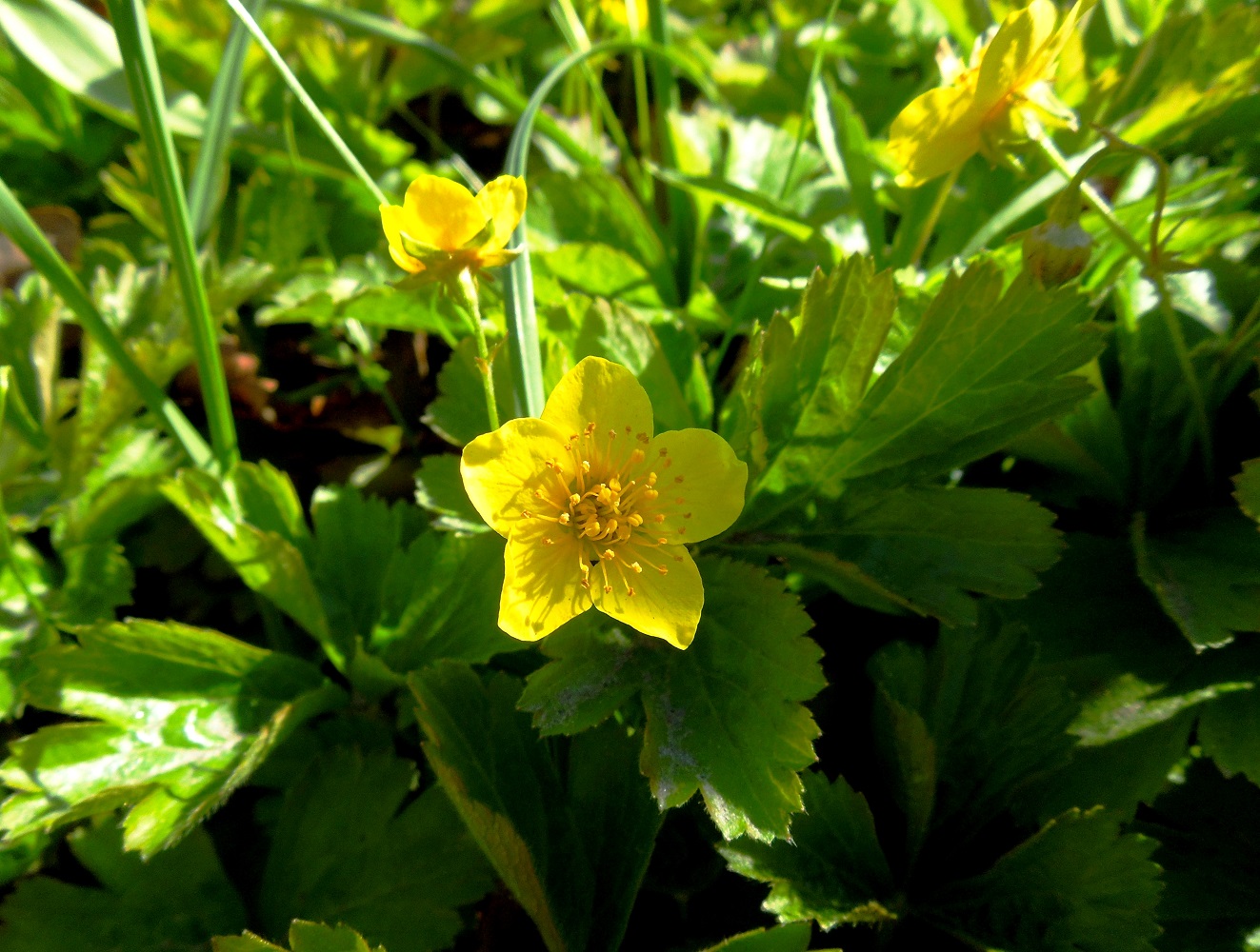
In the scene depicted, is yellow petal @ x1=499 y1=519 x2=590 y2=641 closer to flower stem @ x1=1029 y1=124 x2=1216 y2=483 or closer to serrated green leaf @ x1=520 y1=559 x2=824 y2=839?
serrated green leaf @ x1=520 y1=559 x2=824 y2=839

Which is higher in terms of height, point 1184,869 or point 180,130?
point 180,130

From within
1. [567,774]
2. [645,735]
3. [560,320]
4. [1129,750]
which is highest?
[560,320]

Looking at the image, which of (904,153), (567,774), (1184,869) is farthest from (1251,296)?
(567,774)

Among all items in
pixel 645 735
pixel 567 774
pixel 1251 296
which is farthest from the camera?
pixel 1251 296

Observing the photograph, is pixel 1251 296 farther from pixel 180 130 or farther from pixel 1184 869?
pixel 180 130

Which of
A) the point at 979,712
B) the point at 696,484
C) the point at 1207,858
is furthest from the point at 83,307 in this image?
the point at 1207,858

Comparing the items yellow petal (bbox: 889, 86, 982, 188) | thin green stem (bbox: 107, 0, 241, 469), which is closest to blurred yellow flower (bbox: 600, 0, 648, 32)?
yellow petal (bbox: 889, 86, 982, 188)
